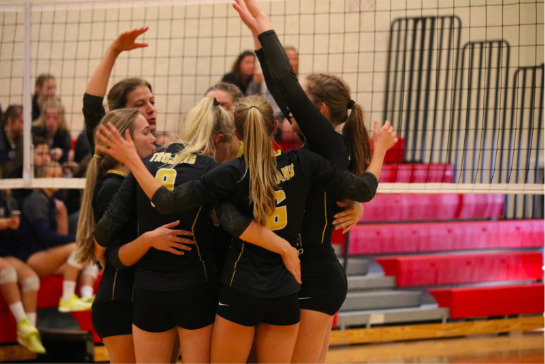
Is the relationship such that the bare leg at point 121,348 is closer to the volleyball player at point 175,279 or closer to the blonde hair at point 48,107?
the volleyball player at point 175,279

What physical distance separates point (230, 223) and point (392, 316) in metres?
3.60

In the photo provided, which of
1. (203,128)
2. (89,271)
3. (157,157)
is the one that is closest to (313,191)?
(203,128)

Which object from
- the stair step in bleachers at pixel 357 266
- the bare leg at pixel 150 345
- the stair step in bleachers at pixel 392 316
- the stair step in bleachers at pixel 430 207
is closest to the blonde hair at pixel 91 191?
the bare leg at pixel 150 345

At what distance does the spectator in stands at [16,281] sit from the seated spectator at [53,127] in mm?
557

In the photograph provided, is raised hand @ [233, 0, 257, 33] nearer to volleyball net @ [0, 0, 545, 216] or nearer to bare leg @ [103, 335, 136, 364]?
bare leg @ [103, 335, 136, 364]

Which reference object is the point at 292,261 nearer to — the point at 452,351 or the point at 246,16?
the point at 246,16

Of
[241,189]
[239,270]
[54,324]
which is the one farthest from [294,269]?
[54,324]

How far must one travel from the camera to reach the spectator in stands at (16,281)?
4426 mm

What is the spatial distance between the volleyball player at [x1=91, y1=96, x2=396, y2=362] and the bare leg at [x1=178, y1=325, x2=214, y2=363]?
58 millimetres

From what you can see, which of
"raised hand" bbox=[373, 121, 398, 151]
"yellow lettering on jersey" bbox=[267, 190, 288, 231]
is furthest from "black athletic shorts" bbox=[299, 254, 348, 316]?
"raised hand" bbox=[373, 121, 398, 151]

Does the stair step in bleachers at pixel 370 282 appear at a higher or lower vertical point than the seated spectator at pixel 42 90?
lower

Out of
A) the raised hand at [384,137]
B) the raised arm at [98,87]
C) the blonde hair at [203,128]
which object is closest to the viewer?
the blonde hair at [203,128]

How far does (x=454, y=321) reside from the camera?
562 centimetres

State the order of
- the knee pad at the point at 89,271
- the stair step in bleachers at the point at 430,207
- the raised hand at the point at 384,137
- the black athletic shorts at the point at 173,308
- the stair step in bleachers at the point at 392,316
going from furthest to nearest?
the stair step in bleachers at the point at 430,207, the stair step in bleachers at the point at 392,316, the knee pad at the point at 89,271, the raised hand at the point at 384,137, the black athletic shorts at the point at 173,308
